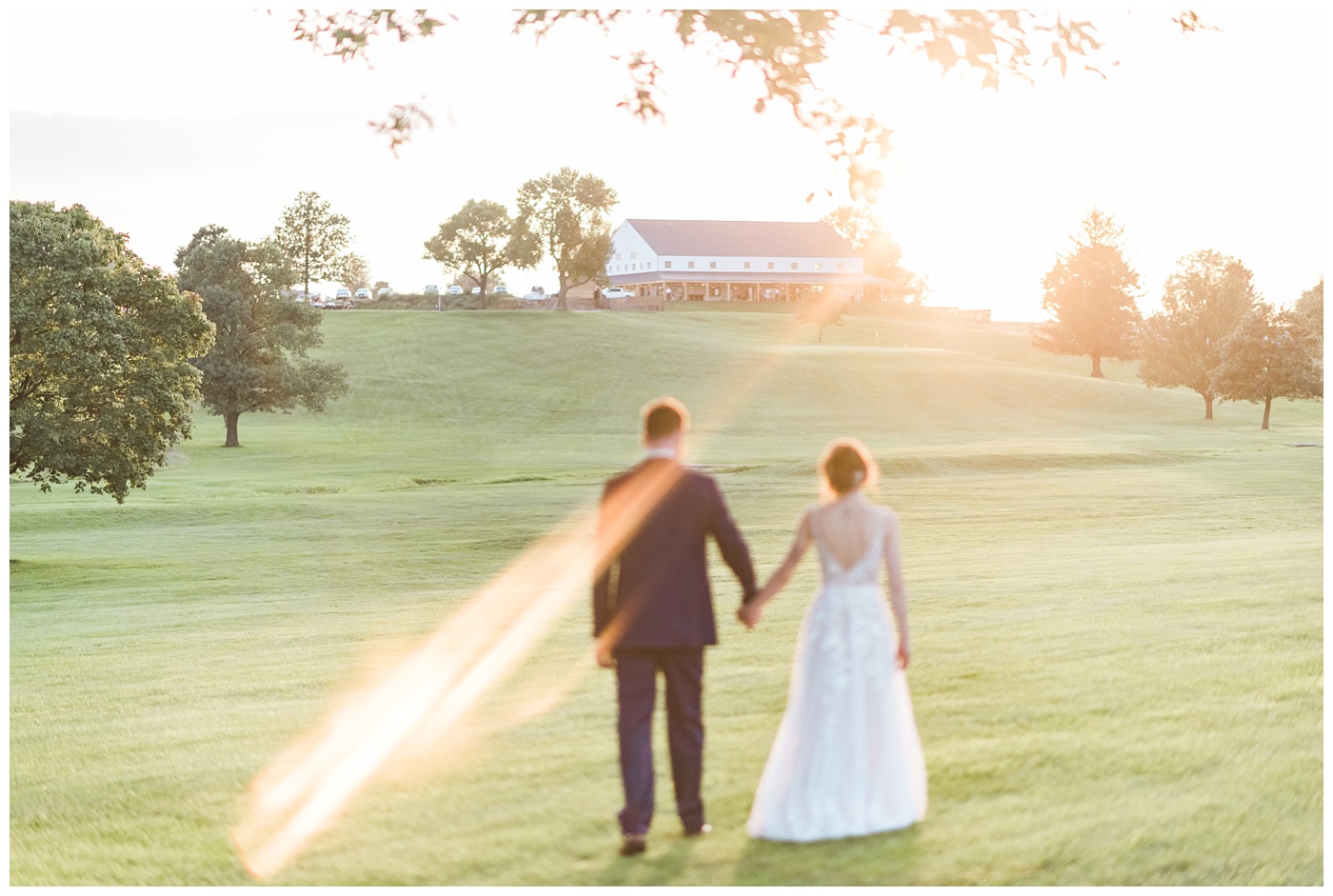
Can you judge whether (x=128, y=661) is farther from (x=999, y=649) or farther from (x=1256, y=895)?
(x=1256, y=895)

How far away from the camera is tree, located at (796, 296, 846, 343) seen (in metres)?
114

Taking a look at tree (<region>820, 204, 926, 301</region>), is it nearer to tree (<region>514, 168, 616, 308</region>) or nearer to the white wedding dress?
tree (<region>514, 168, 616, 308</region>)

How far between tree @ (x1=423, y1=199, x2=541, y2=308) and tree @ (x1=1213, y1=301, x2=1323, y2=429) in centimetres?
6099

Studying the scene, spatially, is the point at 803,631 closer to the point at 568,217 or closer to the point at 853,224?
the point at 568,217

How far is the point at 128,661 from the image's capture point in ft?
56.2

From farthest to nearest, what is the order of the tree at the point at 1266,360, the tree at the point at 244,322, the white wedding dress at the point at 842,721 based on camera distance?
1. the tree at the point at 1266,360
2. the tree at the point at 244,322
3. the white wedding dress at the point at 842,721

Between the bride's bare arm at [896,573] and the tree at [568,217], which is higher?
the tree at [568,217]

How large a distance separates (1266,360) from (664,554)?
7533 cm

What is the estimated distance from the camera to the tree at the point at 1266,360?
74000mm

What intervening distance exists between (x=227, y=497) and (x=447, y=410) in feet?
115

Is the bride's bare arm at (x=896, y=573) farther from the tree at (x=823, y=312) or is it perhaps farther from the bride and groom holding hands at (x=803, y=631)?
the tree at (x=823, y=312)

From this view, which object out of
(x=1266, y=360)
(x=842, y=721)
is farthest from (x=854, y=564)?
(x=1266, y=360)

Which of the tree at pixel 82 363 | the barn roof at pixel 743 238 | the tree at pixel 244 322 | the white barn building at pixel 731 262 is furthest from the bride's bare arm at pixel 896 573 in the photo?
the barn roof at pixel 743 238

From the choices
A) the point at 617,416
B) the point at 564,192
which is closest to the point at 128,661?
the point at 617,416
